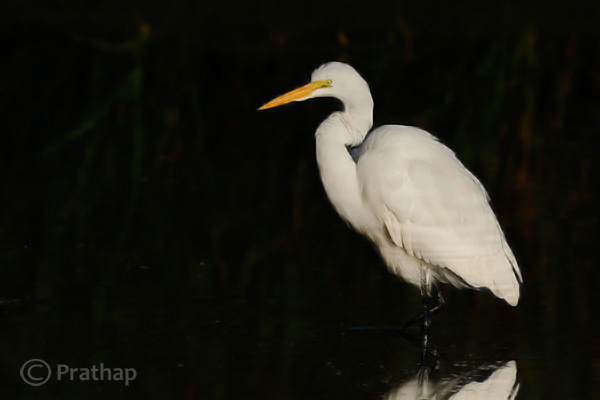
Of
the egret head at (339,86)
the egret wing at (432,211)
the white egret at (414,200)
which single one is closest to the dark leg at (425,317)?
the white egret at (414,200)

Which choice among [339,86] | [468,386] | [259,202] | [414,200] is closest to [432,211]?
[414,200]

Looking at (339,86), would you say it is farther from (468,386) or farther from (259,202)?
(259,202)

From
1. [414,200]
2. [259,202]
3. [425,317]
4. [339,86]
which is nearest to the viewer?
[425,317]

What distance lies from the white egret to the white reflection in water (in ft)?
1.60

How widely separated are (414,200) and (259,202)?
7.34 ft

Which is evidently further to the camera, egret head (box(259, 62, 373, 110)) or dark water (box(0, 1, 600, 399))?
egret head (box(259, 62, 373, 110))

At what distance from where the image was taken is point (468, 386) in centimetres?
362

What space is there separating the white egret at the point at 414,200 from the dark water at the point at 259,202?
0.26m

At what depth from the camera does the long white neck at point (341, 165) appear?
14.4 feet

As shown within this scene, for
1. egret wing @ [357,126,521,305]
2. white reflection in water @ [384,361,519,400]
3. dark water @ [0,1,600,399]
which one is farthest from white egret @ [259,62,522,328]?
white reflection in water @ [384,361,519,400]

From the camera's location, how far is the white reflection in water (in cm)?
353

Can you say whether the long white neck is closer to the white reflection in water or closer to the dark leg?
the dark leg

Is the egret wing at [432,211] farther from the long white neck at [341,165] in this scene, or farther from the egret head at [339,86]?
the egret head at [339,86]

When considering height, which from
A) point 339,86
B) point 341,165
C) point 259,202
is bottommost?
point 341,165
